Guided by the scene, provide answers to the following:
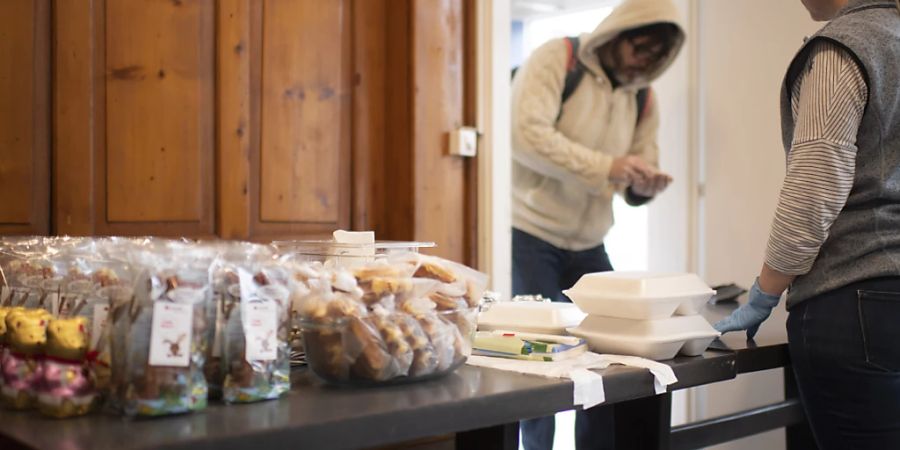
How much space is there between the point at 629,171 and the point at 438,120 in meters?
0.79

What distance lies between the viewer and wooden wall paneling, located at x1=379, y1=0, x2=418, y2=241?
9.44 feet

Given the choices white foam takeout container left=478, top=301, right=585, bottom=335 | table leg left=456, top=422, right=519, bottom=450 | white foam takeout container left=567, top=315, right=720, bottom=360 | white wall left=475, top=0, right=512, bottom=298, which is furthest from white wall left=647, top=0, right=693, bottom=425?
table leg left=456, top=422, right=519, bottom=450

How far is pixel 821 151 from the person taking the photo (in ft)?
4.43

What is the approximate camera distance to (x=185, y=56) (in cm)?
248

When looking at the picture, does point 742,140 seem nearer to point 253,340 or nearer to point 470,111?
point 470,111

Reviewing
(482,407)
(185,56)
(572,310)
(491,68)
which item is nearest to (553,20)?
(491,68)

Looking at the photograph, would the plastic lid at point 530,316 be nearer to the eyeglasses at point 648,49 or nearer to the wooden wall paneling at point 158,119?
the wooden wall paneling at point 158,119

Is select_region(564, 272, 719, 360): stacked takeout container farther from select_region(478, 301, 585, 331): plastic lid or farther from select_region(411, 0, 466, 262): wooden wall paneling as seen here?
select_region(411, 0, 466, 262): wooden wall paneling

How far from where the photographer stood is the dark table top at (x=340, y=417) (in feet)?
2.70

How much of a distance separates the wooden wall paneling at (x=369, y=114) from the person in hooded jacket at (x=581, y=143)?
1.98ft

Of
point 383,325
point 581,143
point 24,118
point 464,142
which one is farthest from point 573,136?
point 383,325

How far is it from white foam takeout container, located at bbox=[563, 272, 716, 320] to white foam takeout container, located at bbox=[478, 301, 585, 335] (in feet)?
0.23

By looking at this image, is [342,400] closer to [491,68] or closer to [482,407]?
[482,407]

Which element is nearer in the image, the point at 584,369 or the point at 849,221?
the point at 584,369
